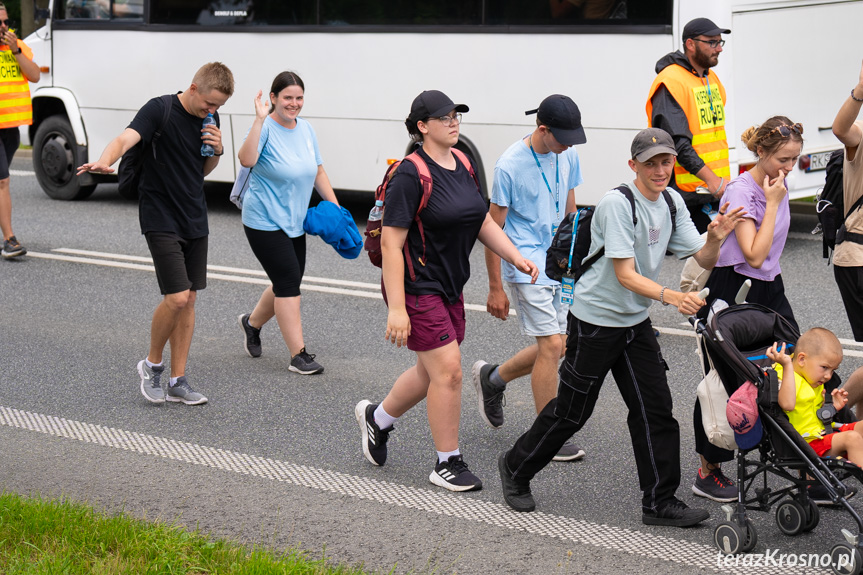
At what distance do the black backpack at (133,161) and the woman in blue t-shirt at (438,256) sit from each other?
1780 millimetres

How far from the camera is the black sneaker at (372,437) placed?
536cm

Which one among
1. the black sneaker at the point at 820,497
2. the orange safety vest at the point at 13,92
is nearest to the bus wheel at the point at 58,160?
the orange safety vest at the point at 13,92

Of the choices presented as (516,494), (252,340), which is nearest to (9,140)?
(252,340)

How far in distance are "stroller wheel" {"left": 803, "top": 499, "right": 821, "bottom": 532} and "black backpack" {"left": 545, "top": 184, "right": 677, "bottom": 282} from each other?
122 cm

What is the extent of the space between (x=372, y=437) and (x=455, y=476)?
50cm

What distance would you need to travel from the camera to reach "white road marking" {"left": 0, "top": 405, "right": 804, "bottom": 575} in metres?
4.39

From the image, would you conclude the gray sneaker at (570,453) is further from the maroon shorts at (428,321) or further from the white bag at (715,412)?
the white bag at (715,412)

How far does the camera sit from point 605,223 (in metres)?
4.47

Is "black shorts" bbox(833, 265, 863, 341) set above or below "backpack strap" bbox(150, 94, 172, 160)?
below

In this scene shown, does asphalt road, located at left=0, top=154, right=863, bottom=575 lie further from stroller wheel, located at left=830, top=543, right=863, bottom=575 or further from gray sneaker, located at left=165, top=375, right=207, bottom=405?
stroller wheel, located at left=830, top=543, right=863, bottom=575

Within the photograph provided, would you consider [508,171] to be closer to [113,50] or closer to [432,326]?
[432,326]

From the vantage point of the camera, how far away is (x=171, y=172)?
622cm

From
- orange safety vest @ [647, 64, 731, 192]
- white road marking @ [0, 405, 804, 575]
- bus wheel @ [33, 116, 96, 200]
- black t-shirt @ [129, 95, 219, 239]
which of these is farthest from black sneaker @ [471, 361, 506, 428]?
bus wheel @ [33, 116, 96, 200]

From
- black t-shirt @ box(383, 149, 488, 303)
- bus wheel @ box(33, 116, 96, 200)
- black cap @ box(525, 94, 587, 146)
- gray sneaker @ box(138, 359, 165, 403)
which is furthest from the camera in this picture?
bus wheel @ box(33, 116, 96, 200)
